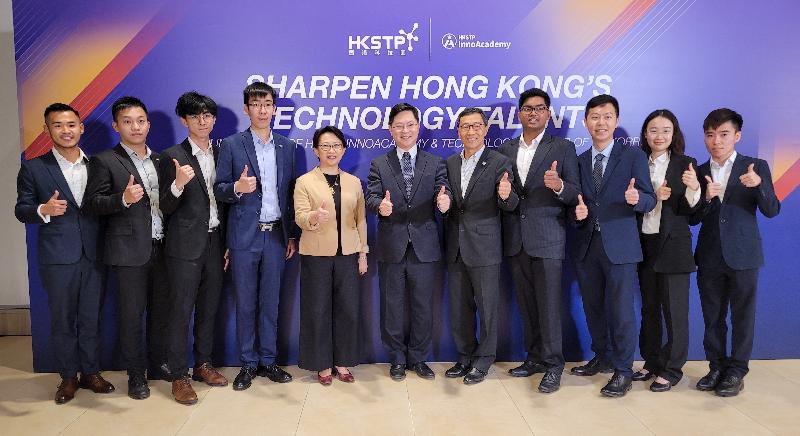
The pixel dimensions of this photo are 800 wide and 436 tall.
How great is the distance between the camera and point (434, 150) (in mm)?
4566

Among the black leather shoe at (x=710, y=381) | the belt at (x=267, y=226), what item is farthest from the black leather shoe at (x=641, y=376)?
the belt at (x=267, y=226)

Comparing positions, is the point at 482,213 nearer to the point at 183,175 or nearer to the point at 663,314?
the point at 663,314

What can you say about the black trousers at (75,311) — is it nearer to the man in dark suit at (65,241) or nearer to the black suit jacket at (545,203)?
the man in dark suit at (65,241)

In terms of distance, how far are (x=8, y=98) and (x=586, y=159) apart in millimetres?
5174

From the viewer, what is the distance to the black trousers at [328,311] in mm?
4012

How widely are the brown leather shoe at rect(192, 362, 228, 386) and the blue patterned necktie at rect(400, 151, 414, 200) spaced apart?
1.89 m

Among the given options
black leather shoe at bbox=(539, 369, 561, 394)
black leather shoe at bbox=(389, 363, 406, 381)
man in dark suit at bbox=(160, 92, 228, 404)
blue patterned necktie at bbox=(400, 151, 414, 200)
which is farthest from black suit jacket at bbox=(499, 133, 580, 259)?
man in dark suit at bbox=(160, 92, 228, 404)

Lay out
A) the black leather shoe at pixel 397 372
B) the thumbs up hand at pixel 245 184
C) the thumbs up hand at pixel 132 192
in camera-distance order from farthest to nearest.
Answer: the black leather shoe at pixel 397 372, the thumbs up hand at pixel 245 184, the thumbs up hand at pixel 132 192

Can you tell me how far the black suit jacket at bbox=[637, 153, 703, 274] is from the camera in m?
3.81

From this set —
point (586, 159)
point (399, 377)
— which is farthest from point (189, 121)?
point (586, 159)

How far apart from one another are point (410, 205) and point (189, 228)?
153 centimetres

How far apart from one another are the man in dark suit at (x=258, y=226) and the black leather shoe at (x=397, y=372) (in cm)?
75

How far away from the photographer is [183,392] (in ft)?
12.4

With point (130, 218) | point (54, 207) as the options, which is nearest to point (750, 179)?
point (130, 218)
